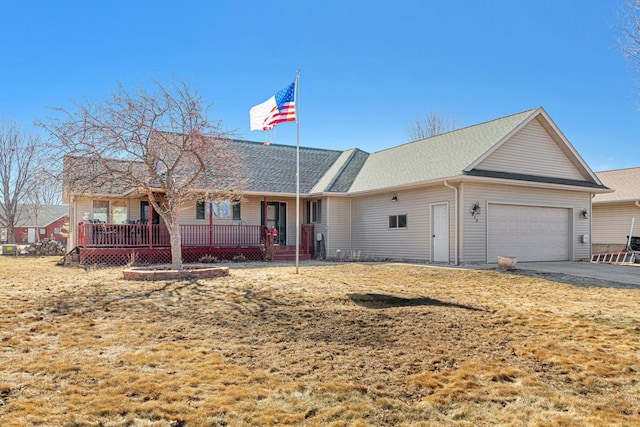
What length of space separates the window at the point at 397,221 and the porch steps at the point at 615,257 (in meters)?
8.03

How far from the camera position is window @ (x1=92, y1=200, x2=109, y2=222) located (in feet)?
62.2

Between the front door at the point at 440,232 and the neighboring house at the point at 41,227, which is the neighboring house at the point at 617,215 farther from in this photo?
the neighboring house at the point at 41,227

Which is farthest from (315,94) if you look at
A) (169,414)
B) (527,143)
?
(169,414)

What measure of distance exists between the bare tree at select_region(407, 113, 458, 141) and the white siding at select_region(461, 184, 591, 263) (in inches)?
739

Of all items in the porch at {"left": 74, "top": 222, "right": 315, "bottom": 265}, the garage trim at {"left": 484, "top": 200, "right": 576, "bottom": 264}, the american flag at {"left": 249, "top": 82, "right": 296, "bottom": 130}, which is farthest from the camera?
the porch at {"left": 74, "top": 222, "right": 315, "bottom": 265}

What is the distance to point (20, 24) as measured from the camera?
1430cm

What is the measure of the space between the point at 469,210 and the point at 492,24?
772cm

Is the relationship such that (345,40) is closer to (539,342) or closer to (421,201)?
(421,201)

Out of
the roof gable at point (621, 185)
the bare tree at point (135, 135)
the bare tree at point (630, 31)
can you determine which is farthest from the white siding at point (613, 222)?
the bare tree at point (135, 135)

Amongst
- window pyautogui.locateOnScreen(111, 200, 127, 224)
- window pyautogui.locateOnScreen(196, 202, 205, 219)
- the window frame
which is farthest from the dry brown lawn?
window pyautogui.locateOnScreen(111, 200, 127, 224)

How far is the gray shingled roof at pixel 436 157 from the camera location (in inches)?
617

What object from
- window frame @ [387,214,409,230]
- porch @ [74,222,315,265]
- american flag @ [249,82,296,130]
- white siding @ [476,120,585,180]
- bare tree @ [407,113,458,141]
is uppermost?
bare tree @ [407,113,458,141]

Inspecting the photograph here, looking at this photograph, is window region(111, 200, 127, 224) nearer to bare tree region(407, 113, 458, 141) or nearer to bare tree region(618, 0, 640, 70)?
bare tree region(618, 0, 640, 70)

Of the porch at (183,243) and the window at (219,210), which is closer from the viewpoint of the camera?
the porch at (183,243)
